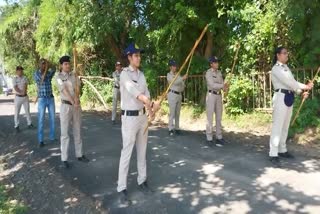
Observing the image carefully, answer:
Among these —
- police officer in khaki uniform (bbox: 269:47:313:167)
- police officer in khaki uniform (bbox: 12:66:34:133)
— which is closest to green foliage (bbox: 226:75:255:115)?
police officer in khaki uniform (bbox: 269:47:313:167)

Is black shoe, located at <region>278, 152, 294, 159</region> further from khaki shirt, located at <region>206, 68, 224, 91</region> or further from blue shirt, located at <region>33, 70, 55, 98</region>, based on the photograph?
blue shirt, located at <region>33, 70, 55, 98</region>

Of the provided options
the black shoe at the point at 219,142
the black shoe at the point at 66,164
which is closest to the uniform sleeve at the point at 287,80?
the black shoe at the point at 219,142

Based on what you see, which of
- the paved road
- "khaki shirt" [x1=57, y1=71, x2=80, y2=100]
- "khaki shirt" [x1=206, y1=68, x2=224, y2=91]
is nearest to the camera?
the paved road

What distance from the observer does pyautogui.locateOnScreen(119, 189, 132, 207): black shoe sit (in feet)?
19.6

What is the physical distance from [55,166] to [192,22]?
7.03 m

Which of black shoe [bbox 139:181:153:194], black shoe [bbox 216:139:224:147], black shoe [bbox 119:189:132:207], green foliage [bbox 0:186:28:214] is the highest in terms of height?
black shoe [bbox 216:139:224:147]

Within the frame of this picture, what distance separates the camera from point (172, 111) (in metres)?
10.9

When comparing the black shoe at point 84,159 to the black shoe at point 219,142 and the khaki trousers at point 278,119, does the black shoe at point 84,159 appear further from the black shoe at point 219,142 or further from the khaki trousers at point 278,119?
the khaki trousers at point 278,119

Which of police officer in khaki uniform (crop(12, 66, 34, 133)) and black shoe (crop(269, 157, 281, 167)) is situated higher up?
police officer in khaki uniform (crop(12, 66, 34, 133))

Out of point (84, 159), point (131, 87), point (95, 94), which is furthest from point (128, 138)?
point (95, 94)

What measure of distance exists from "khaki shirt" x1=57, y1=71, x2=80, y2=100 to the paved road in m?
1.33

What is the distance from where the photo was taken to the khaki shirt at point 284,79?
24.1ft

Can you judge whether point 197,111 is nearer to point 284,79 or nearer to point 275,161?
point 275,161

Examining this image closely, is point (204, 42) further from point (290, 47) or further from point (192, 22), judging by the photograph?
point (290, 47)
